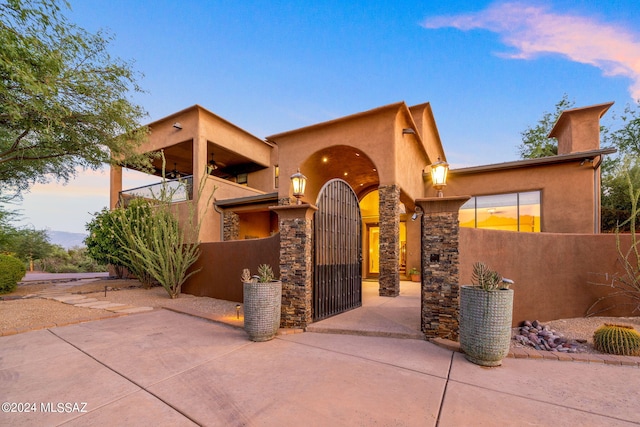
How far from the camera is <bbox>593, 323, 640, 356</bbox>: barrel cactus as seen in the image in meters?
4.06

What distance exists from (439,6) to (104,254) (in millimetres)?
15675

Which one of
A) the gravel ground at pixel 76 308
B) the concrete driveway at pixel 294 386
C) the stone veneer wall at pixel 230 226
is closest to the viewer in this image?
the concrete driveway at pixel 294 386

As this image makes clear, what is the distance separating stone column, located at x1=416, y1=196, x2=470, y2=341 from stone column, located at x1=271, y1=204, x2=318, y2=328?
209cm

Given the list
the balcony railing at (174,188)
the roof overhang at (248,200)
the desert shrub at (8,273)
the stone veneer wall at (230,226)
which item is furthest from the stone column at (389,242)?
the desert shrub at (8,273)

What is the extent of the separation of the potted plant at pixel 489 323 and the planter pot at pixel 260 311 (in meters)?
2.99

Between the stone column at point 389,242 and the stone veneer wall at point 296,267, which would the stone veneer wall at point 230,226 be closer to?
the stone column at point 389,242

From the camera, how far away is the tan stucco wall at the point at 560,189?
9492mm

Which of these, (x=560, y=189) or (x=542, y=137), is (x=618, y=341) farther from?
(x=542, y=137)

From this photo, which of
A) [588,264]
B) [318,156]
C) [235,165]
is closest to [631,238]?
[588,264]

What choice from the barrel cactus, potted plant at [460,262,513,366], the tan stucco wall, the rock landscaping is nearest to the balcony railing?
potted plant at [460,262,513,366]

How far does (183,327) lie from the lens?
18.3ft

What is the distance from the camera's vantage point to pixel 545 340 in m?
4.71

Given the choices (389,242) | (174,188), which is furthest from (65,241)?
(389,242)

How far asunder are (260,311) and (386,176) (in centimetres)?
621
